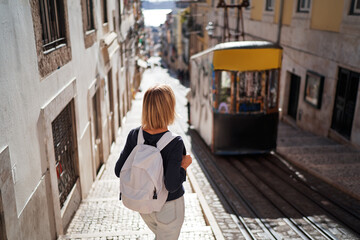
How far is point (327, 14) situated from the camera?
11.3 metres

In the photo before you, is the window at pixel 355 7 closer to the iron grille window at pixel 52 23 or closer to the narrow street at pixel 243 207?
the narrow street at pixel 243 207

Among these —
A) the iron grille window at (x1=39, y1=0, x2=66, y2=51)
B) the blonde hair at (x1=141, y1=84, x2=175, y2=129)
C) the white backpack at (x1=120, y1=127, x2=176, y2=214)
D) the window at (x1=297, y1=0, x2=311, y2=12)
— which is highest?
the window at (x1=297, y1=0, x2=311, y2=12)

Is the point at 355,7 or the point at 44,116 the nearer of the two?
the point at 44,116

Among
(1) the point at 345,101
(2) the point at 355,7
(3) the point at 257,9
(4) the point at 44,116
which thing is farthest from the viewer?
(3) the point at 257,9

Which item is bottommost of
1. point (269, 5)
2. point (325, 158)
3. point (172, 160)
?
point (325, 158)

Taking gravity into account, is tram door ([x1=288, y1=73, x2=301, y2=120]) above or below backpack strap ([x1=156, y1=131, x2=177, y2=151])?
below

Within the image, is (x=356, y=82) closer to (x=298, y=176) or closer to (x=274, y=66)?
(x=274, y=66)

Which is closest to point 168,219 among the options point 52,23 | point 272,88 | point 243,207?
point 52,23

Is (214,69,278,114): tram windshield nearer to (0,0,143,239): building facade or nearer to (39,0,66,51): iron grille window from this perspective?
(0,0,143,239): building facade

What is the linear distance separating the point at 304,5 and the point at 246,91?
21.7 ft

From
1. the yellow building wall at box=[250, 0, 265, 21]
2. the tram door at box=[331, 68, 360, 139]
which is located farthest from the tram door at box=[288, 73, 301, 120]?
the yellow building wall at box=[250, 0, 265, 21]

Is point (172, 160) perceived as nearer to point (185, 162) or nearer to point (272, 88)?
point (185, 162)

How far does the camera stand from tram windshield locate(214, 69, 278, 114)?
28.6ft

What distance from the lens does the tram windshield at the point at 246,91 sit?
28.6 ft
